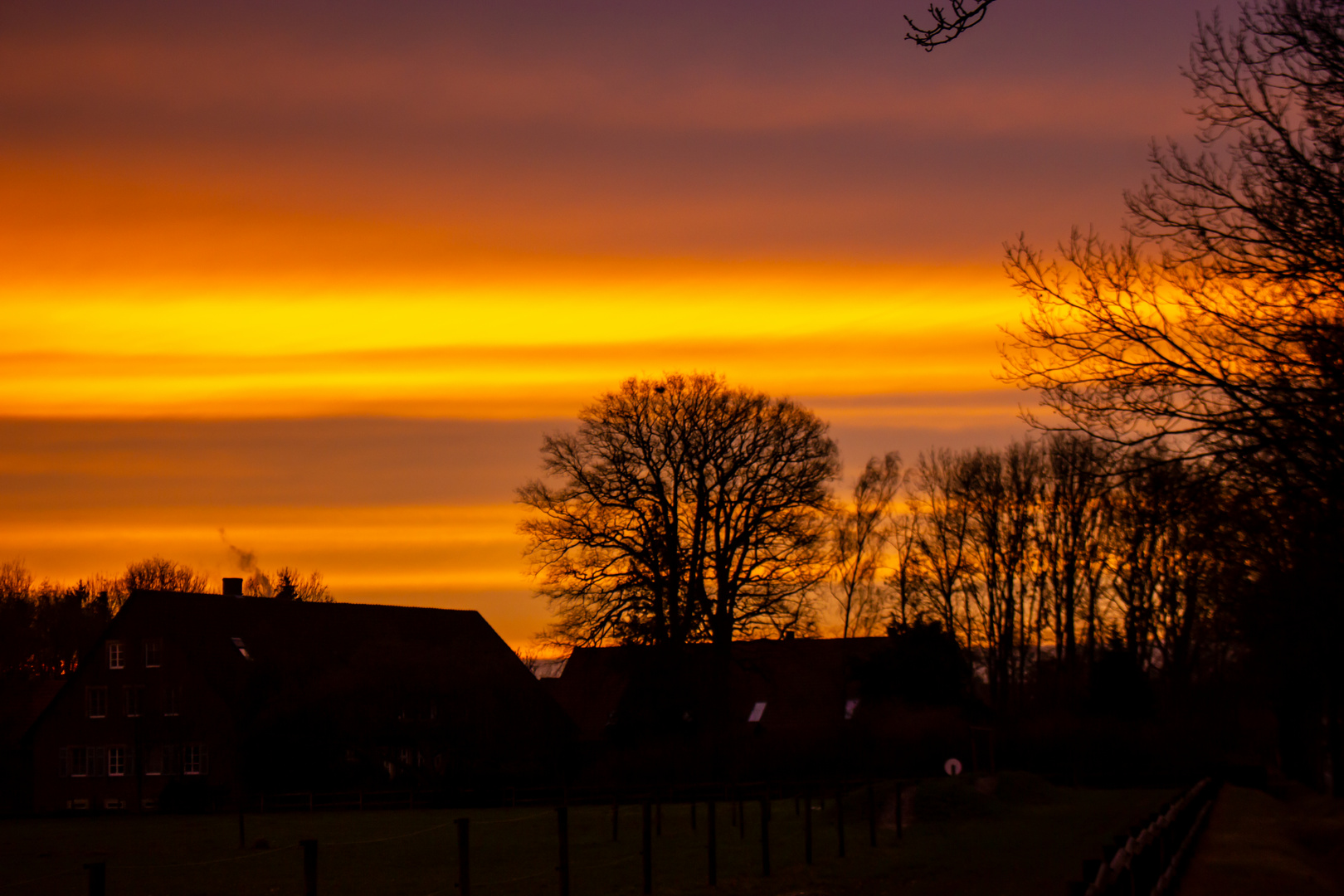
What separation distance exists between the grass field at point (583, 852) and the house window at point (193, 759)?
9.94 m

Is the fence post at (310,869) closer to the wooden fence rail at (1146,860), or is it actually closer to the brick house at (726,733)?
the wooden fence rail at (1146,860)

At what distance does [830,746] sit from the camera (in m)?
53.8

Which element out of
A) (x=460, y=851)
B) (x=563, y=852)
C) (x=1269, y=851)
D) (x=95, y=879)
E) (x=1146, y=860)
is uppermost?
(x=95, y=879)

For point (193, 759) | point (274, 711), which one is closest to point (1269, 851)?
point (274, 711)

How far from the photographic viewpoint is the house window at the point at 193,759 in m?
58.4

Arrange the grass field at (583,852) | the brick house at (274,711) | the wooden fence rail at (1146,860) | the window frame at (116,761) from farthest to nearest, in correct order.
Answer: the window frame at (116,761), the brick house at (274,711), the grass field at (583,852), the wooden fence rail at (1146,860)

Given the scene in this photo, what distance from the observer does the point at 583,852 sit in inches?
1180

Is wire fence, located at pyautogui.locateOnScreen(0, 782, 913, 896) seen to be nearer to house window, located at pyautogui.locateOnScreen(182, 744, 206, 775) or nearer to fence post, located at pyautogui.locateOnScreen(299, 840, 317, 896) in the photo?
fence post, located at pyautogui.locateOnScreen(299, 840, 317, 896)

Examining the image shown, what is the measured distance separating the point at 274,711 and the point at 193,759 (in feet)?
22.0

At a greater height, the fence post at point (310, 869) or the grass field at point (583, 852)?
the fence post at point (310, 869)

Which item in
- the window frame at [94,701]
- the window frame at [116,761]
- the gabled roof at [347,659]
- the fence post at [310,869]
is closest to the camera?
the fence post at [310,869]

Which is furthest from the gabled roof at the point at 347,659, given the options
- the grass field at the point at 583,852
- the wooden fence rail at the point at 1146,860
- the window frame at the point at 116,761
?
the wooden fence rail at the point at 1146,860

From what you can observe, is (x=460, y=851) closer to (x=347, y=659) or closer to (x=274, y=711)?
(x=274, y=711)

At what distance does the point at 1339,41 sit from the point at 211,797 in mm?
48592
